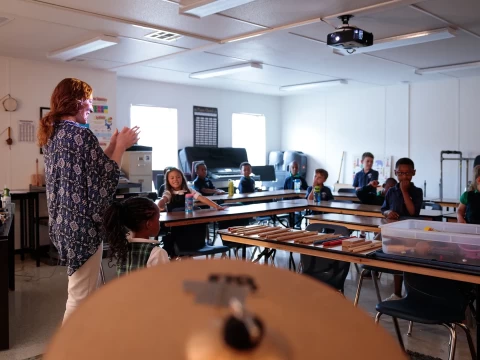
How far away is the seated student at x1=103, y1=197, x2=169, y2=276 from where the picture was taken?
2.38 meters

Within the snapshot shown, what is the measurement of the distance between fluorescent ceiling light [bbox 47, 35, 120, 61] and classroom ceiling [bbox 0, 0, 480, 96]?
65 millimetres

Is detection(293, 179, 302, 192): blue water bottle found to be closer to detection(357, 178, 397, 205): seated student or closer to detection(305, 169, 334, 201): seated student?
detection(305, 169, 334, 201): seated student

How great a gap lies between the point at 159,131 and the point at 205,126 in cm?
106

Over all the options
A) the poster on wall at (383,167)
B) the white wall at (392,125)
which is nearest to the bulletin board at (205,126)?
the white wall at (392,125)

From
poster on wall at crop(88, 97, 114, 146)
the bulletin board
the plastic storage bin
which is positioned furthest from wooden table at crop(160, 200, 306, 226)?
the bulletin board

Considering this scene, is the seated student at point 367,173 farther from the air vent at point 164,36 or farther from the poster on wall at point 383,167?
the air vent at point 164,36

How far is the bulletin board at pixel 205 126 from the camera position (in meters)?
9.61

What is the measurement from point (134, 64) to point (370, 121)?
515 cm

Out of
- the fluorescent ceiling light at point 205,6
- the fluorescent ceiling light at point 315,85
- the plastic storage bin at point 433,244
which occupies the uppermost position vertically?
the fluorescent ceiling light at point 315,85

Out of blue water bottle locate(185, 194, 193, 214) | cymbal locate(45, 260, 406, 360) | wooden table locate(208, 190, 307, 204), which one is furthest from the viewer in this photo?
wooden table locate(208, 190, 307, 204)

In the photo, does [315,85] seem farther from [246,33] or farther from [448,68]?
[246,33]

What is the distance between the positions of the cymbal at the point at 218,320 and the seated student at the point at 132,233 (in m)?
1.89

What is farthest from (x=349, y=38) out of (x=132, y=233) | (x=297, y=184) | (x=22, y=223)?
(x=22, y=223)

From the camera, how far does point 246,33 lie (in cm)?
536
